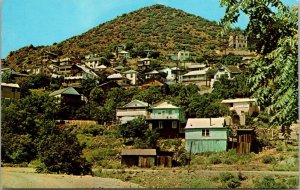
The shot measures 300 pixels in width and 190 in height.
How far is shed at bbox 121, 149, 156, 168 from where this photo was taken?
59.2 ft

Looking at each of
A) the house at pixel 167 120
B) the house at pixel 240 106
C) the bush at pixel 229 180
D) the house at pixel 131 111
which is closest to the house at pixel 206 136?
the house at pixel 167 120

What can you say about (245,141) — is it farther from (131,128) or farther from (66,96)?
(66,96)

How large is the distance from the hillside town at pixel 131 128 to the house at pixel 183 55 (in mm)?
14421

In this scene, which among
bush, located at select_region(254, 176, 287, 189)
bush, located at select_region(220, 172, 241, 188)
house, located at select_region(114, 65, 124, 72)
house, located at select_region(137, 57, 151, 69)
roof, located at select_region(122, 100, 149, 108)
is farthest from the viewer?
house, located at select_region(137, 57, 151, 69)

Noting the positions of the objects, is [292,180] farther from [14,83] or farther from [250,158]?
[14,83]

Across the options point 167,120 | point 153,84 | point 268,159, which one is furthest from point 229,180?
point 153,84

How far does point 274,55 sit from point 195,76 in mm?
31392

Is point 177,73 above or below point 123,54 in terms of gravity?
below

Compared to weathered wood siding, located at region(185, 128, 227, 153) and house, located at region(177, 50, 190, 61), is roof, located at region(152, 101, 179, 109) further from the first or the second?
house, located at region(177, 50, 190, 61)

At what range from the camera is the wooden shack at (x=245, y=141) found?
20027 millimetres

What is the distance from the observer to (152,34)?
52.6 meters

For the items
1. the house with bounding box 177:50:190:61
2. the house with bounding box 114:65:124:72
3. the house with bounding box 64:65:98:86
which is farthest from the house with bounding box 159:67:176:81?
the house with bounding box 177:50:190:61

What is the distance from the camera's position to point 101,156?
58.0ft

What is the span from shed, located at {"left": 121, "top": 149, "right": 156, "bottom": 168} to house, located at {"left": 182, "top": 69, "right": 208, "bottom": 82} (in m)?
16.8
